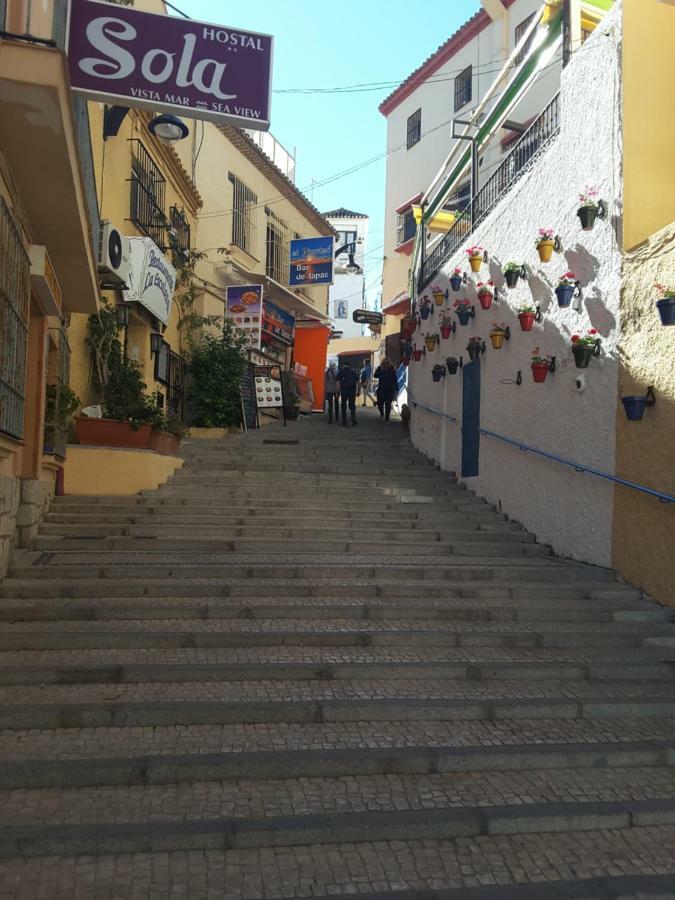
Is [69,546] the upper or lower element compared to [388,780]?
upper

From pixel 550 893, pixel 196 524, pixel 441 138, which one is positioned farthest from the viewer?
pixel 441 138

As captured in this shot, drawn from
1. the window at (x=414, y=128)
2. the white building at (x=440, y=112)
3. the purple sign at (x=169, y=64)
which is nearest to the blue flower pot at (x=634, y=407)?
the purple sign at (x=169, y=64)

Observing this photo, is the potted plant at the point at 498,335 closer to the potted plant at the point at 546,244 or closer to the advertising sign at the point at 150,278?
the potted plant at the point at 546,244

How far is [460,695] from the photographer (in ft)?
16.2

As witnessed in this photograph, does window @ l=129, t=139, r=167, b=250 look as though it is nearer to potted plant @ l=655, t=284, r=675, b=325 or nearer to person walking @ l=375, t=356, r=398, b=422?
person walking @ l=375, t=356, r=398, b=422

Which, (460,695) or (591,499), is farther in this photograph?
(591,499)

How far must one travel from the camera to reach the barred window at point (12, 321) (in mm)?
5734

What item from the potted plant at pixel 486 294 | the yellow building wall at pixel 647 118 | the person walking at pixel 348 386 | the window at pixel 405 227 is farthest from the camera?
the window at pixel 405 227

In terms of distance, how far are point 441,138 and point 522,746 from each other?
21193 millimetres

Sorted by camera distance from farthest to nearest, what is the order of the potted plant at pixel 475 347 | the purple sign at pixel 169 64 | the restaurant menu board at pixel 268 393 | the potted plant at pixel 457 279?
the restaurant menu board at pixel 268 393 < the potted plant at pixel 457 279 < the potted plant at pixel 475 347 < the purple sign at pixel 169 64

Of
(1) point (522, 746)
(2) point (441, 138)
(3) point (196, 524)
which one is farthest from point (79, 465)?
(2) point (441, 138)

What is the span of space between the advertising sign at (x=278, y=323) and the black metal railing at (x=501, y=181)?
531 cm

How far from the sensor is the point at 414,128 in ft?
79.2

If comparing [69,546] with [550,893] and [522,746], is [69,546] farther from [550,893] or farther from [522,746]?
[550,893]
